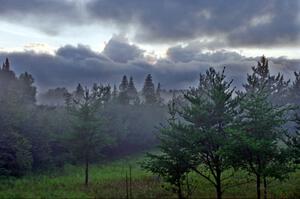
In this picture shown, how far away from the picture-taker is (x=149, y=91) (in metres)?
106

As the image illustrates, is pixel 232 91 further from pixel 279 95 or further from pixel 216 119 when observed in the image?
pixel 279 95

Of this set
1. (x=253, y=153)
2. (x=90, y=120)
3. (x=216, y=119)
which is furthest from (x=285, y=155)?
(x=90, y=120)

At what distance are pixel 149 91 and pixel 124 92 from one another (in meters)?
11.1

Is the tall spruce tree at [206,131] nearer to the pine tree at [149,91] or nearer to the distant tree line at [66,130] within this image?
the distant tree line at [66,130]

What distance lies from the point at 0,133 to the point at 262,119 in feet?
112

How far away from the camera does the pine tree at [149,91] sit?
4028 inches

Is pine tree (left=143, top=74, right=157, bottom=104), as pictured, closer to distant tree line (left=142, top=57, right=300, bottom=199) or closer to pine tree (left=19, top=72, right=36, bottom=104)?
pine tree (left=19, top=72, right=36, bottom=104)

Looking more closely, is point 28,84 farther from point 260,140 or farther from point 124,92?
point 260,140

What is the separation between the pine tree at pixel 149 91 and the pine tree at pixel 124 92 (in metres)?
5.93

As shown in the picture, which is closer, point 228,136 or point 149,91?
point 228,136

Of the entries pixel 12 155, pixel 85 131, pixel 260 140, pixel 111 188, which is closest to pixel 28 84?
pixel 12 155

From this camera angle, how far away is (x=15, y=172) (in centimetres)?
4531

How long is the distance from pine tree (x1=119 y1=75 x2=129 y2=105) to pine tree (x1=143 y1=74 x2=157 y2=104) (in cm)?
593

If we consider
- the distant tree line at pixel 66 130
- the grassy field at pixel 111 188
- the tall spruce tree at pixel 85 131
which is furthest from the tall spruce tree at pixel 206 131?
the tall spruce tree at pixel 85 131
